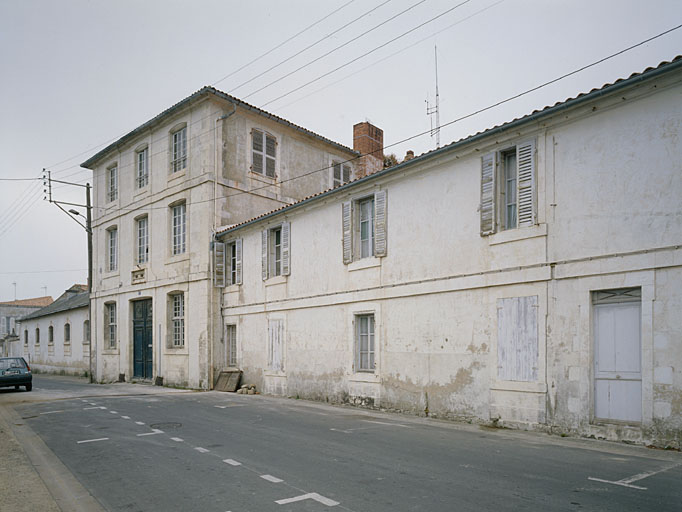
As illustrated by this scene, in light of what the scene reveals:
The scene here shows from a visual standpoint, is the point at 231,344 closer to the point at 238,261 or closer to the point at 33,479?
the point at 238,261

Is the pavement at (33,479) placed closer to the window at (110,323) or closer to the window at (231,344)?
the window at (231,344)

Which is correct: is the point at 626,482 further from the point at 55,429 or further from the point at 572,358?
the point at 55,429

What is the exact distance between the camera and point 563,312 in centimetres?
959

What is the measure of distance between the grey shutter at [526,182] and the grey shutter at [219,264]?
1200 cm

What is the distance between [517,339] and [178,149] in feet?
52.5

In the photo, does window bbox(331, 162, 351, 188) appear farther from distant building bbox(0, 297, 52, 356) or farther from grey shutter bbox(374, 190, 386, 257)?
distant building bbox(0, 297, 52, 356)

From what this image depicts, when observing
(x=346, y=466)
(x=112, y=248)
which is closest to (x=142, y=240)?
(x=112, y=248)

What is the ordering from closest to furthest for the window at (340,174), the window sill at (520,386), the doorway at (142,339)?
the window sill at (520,386) < the doorway at (142,339) < the window at (340,174)

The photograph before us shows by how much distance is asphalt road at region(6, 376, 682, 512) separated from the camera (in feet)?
18.3

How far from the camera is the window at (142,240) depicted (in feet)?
75.9

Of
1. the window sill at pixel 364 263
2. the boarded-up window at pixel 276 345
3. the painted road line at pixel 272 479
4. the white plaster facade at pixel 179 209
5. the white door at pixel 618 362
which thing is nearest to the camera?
the painted road line at pixel 272 479

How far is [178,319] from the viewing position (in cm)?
2103

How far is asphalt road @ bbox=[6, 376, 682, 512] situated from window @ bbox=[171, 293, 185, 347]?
9101 millimetres

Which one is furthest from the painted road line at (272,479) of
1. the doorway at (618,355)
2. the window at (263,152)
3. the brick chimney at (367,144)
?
the brick chimney at (367,144)
